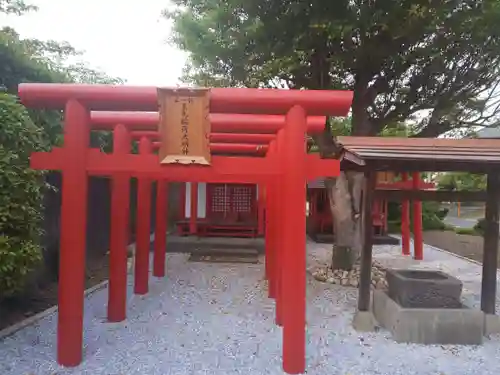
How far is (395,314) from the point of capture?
5203mm

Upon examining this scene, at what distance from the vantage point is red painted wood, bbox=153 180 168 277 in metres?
8.42

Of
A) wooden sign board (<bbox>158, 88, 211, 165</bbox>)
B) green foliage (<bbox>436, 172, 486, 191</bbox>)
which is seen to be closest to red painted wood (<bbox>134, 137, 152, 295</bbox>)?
wooden sign board (<bbox>158, 88, 211, 165</bbox>)

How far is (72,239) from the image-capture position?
13.5ft

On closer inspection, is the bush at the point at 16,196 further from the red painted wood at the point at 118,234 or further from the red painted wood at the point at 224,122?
the red painted wood at the point at 118,234

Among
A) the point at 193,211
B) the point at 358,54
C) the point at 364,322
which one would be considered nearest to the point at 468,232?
the point at 193,211

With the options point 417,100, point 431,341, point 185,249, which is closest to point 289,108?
point 431,341

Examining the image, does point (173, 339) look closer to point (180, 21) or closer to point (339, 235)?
point (339, 235)

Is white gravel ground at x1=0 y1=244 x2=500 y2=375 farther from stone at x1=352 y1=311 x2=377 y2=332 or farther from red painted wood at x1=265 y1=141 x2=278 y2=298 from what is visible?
Result: red painted wood at x1=265 y1=141 x2=278 y2=298

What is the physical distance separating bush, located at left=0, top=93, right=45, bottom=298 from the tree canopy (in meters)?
4.50

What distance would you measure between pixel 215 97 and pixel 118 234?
2.72m

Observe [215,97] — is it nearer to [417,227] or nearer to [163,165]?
[163,165]

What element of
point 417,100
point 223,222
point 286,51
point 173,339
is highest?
point 286,51

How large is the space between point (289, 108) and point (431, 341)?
3554 mm

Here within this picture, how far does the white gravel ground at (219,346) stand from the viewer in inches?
165
